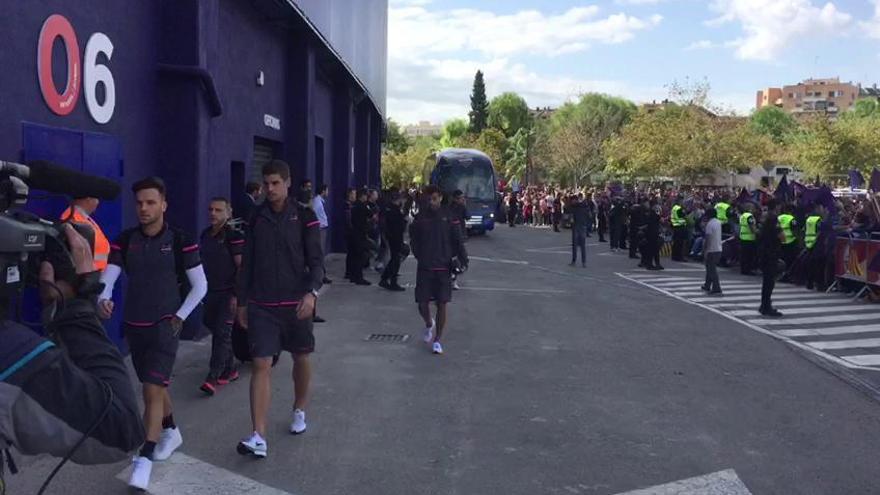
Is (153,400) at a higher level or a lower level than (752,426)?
higher

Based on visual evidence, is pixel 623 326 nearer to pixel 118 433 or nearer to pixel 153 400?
pixel 153 400

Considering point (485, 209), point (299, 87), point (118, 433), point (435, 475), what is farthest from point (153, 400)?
point (485, 209)

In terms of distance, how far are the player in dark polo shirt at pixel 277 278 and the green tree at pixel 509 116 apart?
303ft

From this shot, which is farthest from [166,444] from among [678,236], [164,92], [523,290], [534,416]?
[678,236]

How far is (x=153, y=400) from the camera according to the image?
5051 millimetres

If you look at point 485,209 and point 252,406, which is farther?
point 485,209

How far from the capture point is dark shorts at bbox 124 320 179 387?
5.07 m

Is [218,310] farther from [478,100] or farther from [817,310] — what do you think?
[478,100]

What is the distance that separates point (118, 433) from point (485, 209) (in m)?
29.2

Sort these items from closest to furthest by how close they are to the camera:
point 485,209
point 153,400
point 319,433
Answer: point 153,400 < point 319,433 < point 485,209

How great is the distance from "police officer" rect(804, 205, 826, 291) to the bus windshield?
16.1 meters

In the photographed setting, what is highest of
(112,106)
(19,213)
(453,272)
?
(112,106)

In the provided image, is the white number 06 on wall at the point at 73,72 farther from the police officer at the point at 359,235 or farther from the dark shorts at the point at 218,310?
the police officer at the point at 359,235

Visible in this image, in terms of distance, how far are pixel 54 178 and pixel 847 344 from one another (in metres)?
10.9
